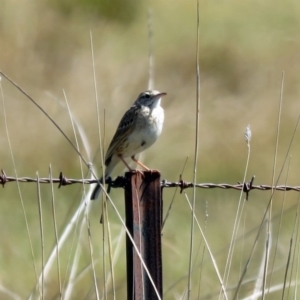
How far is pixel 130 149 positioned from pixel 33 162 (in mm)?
6208

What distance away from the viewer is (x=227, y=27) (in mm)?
21359

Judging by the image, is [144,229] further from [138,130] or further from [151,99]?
[151,99]

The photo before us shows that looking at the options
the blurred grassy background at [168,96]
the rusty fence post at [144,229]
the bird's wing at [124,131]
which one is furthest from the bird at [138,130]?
the rusty fence post at [144,229]

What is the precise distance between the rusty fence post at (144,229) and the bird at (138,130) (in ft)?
9.98

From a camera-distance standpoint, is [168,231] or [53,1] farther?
[53,1]

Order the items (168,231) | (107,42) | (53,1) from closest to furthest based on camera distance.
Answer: (168,231) → (107,42) → (53,1)

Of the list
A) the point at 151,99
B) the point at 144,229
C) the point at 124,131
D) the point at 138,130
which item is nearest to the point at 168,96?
the point at 151,99

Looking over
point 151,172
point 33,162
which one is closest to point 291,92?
point 33,162

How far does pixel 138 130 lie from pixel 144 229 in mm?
3290

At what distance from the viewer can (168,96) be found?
56.1 feet

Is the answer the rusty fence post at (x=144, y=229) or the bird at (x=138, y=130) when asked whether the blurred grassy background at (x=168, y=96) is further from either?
the rusty fence post at (x=144, y=229)

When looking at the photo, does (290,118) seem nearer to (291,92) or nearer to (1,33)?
(291,92)

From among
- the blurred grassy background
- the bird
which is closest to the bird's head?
the bird

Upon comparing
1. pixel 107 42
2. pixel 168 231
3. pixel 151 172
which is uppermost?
pixel 151 172
